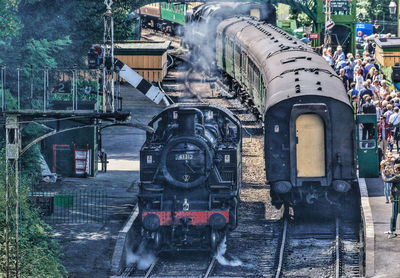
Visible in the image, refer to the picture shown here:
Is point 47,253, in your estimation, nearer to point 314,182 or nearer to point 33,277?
point 33,277

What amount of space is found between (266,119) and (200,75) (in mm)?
25867

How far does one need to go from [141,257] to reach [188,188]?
5.80 ft

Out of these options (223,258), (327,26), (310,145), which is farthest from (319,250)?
(327,26)

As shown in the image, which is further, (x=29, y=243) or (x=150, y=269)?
(x=150, y=269)

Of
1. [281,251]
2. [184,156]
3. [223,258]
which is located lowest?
[223,258]

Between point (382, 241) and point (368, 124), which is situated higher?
point (368, 124)

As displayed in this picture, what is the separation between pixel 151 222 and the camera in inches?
730

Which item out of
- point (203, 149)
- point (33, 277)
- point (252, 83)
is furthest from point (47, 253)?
point (252, 83)

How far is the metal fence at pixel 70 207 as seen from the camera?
21094 millimetres

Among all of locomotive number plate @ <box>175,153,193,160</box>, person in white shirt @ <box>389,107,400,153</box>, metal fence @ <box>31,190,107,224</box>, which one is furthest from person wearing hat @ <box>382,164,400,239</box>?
metal fence @ <box>31,190,107,224</box>

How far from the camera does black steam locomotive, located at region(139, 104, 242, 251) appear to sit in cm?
1855

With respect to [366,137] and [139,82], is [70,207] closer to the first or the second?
[139,82]

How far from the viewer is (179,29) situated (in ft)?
196

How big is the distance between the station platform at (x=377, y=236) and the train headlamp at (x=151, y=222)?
4.13 metres
